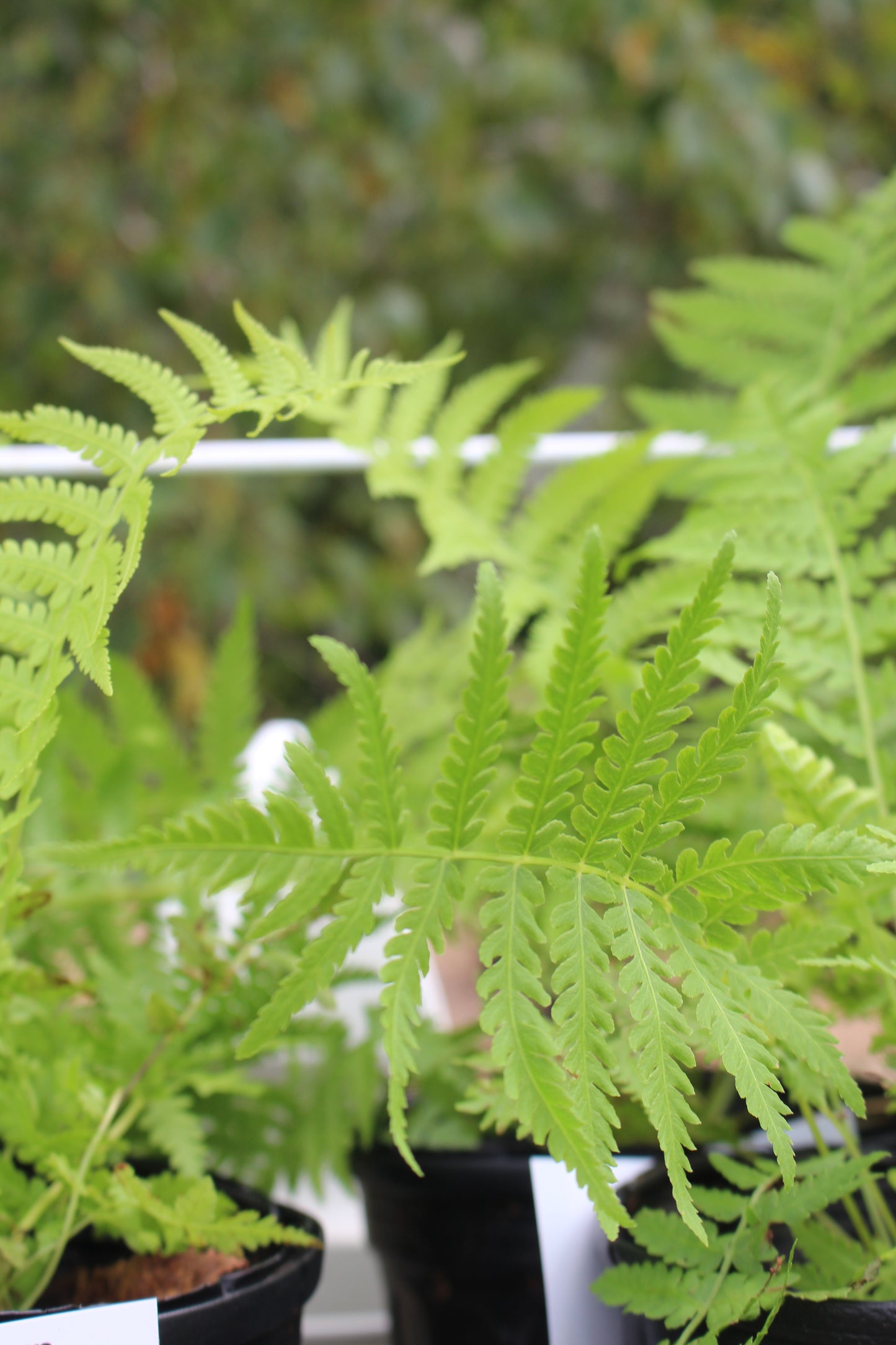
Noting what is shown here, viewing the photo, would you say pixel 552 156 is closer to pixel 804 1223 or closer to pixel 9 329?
pixel 9 329

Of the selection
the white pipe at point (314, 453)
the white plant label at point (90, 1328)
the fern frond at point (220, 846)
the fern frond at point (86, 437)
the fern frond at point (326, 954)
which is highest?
the white pipe at point (314, 453)

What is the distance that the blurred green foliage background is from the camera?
192 centimetres

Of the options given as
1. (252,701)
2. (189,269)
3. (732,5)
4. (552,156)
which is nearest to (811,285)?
(252,701)

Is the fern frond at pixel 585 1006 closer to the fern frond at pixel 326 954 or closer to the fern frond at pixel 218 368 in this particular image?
the fern frond at pixel 326 954

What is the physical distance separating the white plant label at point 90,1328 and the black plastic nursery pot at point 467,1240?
0.17m

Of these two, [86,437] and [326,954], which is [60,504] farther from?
[326,954]

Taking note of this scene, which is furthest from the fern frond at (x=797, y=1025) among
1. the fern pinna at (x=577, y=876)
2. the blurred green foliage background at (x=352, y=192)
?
the blurred green foliage background at (x=352, y=192)

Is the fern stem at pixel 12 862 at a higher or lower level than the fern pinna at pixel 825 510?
lower

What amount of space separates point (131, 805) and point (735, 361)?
0.38 meters

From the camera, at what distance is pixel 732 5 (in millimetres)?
2197

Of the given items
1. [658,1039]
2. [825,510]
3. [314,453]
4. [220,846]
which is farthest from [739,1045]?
[314,453]

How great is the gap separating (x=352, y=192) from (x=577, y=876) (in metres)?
2.07

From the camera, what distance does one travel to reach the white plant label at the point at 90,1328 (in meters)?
0.27

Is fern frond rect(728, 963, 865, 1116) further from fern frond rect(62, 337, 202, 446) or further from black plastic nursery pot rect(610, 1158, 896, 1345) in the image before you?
fern frond rect(62, 337, 202, 446)
